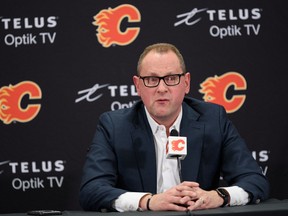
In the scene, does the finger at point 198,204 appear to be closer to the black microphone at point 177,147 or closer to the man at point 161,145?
the black microphone at point 177,147

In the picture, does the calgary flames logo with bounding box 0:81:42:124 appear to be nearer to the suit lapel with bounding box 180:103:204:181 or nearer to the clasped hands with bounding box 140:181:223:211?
the suit lapel with bounding box 180:103:204:181

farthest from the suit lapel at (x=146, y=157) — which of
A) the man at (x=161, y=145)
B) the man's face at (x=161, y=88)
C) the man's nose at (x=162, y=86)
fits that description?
the man's nose at (x=162, y=86)

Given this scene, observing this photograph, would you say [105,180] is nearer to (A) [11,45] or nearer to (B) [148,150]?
(B) [148,150]

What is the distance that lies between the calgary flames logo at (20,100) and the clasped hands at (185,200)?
1.85 m

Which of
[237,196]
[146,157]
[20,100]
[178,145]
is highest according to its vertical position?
[20,100]

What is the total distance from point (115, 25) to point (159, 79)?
1378 mm

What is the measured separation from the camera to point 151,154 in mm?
3045

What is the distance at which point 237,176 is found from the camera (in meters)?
2.99

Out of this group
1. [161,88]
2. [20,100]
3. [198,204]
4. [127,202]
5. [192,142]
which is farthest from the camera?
[20,100]

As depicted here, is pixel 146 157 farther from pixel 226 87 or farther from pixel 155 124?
pixel 226 87

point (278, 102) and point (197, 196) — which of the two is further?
point (278, 102)

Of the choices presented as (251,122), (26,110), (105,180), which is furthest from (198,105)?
(26,110)

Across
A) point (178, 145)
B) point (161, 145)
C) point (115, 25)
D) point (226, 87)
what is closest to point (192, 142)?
point (161, 145)

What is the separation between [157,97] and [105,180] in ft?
1.67
